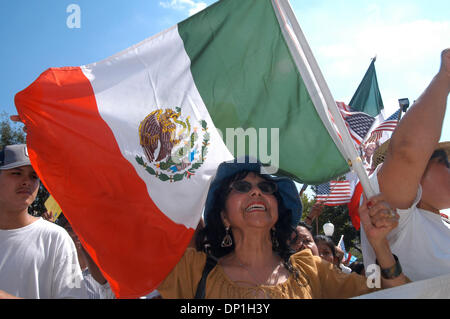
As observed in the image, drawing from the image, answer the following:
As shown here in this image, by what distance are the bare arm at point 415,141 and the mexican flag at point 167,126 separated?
44cm

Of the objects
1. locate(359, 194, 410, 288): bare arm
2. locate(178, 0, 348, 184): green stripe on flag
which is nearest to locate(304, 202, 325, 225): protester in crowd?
locate(178, 0, 348, 184): green stripe on flag

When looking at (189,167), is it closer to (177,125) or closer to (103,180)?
(177,125)

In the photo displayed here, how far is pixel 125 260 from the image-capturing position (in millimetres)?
2230

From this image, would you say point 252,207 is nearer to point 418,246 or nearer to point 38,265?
point 418,246

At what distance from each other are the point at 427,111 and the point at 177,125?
155 cm

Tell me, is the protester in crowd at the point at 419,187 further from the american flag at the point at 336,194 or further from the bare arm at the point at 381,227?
the american flag at the point at 336,194

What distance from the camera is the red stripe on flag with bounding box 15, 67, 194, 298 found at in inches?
87.8

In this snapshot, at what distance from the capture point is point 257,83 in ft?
8.43

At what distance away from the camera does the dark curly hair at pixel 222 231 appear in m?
2.69

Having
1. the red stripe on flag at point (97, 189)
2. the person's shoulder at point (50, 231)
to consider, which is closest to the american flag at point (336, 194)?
the red stripe on flag at point (97, 189)

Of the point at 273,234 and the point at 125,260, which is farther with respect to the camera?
the point at 273,234

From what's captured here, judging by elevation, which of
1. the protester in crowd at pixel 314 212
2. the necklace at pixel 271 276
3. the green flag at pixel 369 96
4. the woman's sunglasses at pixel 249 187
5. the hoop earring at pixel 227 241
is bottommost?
the protester in crowd at pixel 314 212
